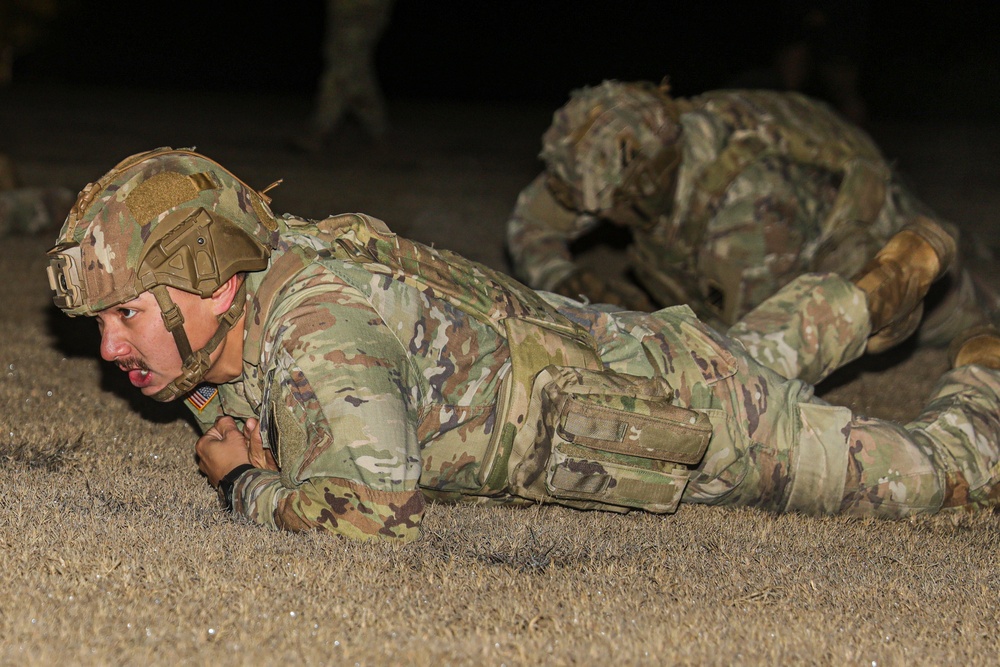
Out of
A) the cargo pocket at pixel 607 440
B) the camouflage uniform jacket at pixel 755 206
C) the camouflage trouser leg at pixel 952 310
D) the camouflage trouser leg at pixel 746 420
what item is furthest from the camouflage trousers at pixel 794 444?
the camouflage trouser leg at pixel 952 310

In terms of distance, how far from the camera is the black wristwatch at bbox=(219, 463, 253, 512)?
243cm

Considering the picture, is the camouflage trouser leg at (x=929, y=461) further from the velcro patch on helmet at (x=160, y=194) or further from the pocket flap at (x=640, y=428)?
the velcro patch on helmet at (x=160, y=194)

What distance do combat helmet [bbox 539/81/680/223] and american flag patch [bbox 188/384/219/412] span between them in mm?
1909

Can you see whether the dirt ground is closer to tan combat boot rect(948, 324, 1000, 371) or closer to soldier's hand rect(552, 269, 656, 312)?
tan combat boot rect(948, 324, 1000, 371)

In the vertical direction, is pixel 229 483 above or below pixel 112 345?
below

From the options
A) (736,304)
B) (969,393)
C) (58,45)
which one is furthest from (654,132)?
(58,45)

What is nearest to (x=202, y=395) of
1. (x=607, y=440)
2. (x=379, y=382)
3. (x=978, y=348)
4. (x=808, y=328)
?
(x=379, y=382)

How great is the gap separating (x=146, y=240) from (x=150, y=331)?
19 centimetres

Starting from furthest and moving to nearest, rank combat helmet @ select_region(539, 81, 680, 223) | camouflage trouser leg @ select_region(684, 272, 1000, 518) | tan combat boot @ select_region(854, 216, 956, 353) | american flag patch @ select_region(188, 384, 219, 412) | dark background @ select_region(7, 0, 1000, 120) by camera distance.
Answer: dark background @ select_region(7, 0, 1000, 120) → combat helmet @ select_region(539, 81, 680, 223) → tan combat boot @ select_region(854, 216, 956, 353) → camouflage trouser leg @ select_region(684, 272, 1000, 518) → american flag patch @ select_region(188, 384, 219, 412)

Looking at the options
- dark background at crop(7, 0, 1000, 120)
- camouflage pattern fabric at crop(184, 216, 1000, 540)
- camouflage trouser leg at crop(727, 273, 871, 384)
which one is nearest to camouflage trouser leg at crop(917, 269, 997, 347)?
camouflage pattern fabric at crop(184, 216, 1000, 540)

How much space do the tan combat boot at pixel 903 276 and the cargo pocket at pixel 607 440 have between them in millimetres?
995

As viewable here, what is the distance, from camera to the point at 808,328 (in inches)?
122

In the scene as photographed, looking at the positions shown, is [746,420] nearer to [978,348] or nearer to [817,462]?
[817,462]

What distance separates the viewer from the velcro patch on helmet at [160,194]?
87.4 inches
